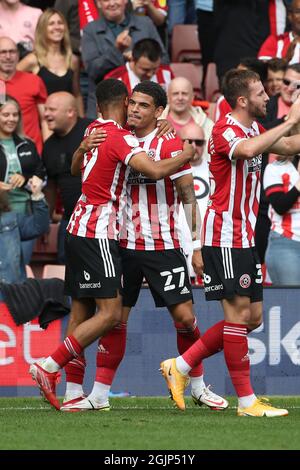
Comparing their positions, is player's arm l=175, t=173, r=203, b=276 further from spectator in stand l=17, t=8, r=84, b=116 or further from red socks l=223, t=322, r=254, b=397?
spectator in stand l=17, t=8, r=84, b=116

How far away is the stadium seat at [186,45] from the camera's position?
1528 centimetres

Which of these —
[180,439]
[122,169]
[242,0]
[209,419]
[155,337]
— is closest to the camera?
[180,439]

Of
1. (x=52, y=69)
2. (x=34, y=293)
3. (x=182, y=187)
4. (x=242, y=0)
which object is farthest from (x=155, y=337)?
(x=242, y=0)

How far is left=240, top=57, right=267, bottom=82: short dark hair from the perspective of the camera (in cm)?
1272

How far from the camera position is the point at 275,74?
1284 centimetres

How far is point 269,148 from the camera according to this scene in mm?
8375

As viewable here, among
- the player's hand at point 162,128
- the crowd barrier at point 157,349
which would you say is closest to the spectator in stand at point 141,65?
the crowd barrier at point 157,349

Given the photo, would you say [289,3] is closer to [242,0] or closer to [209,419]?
[242,0]

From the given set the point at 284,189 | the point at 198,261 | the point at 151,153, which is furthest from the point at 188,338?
the point at 284,189

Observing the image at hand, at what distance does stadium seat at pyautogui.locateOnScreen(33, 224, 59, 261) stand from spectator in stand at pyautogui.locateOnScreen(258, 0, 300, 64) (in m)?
3.07

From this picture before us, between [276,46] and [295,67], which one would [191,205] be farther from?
[276,46]

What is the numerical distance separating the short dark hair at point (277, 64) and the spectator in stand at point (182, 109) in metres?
0.86

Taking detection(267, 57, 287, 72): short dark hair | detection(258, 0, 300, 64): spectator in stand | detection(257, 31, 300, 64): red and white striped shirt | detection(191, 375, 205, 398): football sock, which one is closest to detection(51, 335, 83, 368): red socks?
detection(191, 375, 205, 398): football sock

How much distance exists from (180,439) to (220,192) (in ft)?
6.73
